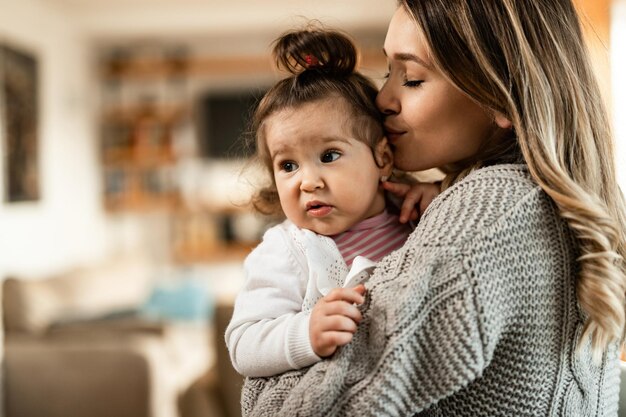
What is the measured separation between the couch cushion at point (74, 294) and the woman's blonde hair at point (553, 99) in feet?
9.57

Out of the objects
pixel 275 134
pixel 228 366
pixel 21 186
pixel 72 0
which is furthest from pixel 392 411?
pixel 72 0

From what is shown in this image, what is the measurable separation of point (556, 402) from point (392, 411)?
25cm

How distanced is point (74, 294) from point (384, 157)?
3.44 meters

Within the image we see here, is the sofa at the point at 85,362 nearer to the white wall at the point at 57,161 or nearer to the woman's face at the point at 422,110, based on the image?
the white wall at the point at 57,161

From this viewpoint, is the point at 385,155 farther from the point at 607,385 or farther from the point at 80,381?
the point at 80,381

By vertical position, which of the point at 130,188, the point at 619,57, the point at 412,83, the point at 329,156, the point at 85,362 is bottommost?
the point at 85,362

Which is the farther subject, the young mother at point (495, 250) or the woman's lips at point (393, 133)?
the woman's lips at point (393, 133)

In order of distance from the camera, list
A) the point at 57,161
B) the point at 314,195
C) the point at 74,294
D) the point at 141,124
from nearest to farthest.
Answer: the point at 314,195 → the point at 74,294 → the point at 57,161 → the point at 141,124

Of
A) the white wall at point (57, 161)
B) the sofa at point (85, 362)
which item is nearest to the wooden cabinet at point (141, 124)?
the white wall at point (57, 161)

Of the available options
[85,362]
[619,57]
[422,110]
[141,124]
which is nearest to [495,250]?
[422,110]

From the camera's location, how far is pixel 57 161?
5.33m

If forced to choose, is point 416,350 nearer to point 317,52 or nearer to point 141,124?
point 317,52

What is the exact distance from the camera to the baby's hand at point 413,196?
115cm

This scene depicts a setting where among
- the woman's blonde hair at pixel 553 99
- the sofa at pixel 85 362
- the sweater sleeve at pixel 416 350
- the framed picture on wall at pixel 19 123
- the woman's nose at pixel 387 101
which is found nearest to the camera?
the sweater sleeve at pixel 416 350
